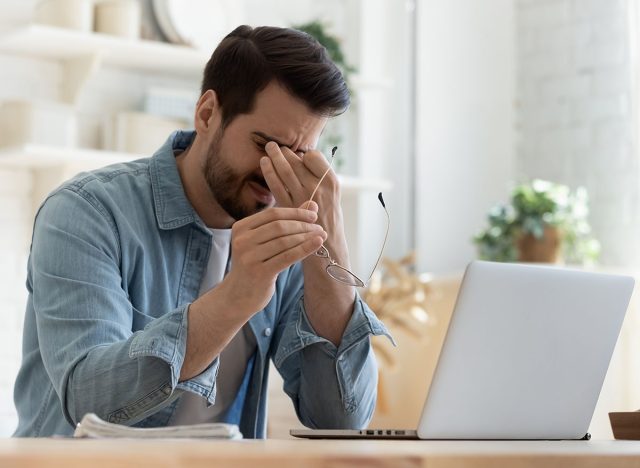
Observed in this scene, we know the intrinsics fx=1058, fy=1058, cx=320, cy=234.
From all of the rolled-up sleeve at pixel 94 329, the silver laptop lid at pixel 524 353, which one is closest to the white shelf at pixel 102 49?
the rolled-up sleeve at pixel 94 329

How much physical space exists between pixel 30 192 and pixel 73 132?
26 cm

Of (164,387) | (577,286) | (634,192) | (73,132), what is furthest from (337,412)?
(634,192)

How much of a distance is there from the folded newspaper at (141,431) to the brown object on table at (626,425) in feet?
2.25

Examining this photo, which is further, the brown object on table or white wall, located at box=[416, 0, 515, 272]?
white wall, located at box=[416, 0, 515, 272]

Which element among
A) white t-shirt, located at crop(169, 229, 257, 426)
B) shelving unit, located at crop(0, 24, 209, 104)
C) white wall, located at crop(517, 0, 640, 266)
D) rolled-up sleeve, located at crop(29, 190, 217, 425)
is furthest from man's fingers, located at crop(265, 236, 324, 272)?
white wall, located at crop(517, 0, 640, 266)

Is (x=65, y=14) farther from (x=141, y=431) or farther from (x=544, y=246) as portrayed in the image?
(x=141, y=431)

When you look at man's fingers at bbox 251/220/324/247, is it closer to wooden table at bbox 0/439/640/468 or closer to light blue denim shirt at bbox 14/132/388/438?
light blue denim shirt at bbox 14/132/388/438

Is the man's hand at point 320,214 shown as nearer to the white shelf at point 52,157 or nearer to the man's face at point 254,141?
the man's face at point 254,141

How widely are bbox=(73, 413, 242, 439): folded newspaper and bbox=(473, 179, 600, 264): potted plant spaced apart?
249 cm

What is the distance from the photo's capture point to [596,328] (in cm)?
142

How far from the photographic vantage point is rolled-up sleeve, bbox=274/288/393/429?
1.78m

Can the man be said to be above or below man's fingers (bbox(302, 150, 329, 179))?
below

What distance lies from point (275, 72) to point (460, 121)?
228 cm

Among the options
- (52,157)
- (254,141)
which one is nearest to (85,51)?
(52,157)
